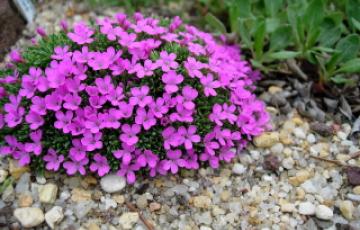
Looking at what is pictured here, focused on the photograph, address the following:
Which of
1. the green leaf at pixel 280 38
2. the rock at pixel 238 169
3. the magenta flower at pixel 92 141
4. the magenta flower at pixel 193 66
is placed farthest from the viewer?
the green leaf at pixel 280 38

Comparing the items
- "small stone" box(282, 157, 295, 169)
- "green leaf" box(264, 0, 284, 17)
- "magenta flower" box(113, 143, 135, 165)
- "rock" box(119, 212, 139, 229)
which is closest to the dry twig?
"rock" box(119, 212, 139, 229)

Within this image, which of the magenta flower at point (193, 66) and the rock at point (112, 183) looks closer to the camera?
the rock at point (112, 183)

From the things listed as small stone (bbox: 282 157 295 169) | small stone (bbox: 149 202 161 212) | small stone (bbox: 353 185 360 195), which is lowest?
small stone (bbox: 353 185 360 195)

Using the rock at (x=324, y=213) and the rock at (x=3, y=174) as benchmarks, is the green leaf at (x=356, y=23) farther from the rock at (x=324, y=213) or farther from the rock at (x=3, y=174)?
the rock at (x=3, y=174)

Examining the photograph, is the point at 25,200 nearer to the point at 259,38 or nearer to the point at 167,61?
the point at 167,61

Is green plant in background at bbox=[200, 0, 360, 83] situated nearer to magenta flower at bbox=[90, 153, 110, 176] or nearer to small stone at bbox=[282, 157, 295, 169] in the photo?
small stone at bbox=[282, 157, 295, 169]

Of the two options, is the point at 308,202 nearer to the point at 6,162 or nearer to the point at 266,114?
the point at 266,114

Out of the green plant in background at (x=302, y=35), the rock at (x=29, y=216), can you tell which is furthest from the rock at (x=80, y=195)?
the green plant in background at (x=302, y=35)

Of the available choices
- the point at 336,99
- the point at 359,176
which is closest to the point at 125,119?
the point at 359,176
